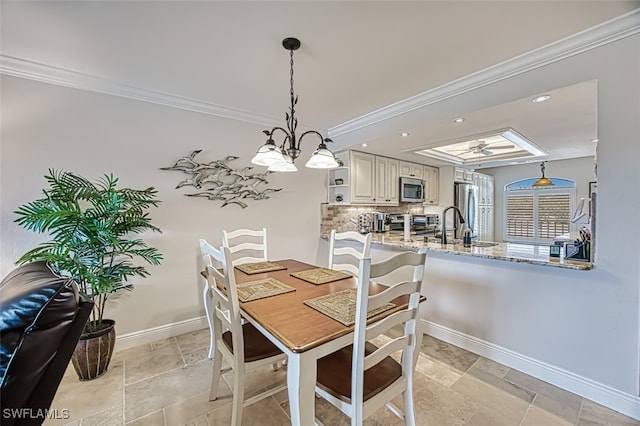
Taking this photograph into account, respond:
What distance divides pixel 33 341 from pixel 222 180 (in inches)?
93.6

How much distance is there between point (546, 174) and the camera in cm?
561

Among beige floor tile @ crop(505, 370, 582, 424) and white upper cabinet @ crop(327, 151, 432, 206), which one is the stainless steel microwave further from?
beige floor tile @ crop(505, 370, 582, 424)

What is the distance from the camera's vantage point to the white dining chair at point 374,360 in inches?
44.5

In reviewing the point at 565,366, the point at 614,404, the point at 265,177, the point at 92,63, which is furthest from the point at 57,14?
the point at 614,404

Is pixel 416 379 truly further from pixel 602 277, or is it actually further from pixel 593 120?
pixel 593 120

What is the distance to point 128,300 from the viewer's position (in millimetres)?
2525

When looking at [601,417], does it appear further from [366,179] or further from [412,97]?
[366,179]

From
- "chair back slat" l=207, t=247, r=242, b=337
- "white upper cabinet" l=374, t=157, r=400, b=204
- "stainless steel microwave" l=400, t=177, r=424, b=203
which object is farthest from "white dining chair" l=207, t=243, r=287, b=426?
"stainless steel microwave" l=400, t=177, r=424, b=203

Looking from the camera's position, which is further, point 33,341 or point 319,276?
point 319,276

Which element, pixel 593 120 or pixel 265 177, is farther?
pixel 265 177

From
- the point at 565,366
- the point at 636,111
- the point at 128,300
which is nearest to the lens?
the point at 636,111

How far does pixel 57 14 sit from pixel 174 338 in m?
2.73

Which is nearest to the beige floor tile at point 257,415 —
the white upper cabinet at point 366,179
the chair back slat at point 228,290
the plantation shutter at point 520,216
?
the chair back slat at point 228,290

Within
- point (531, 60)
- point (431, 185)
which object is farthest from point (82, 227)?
point (431, 185)
